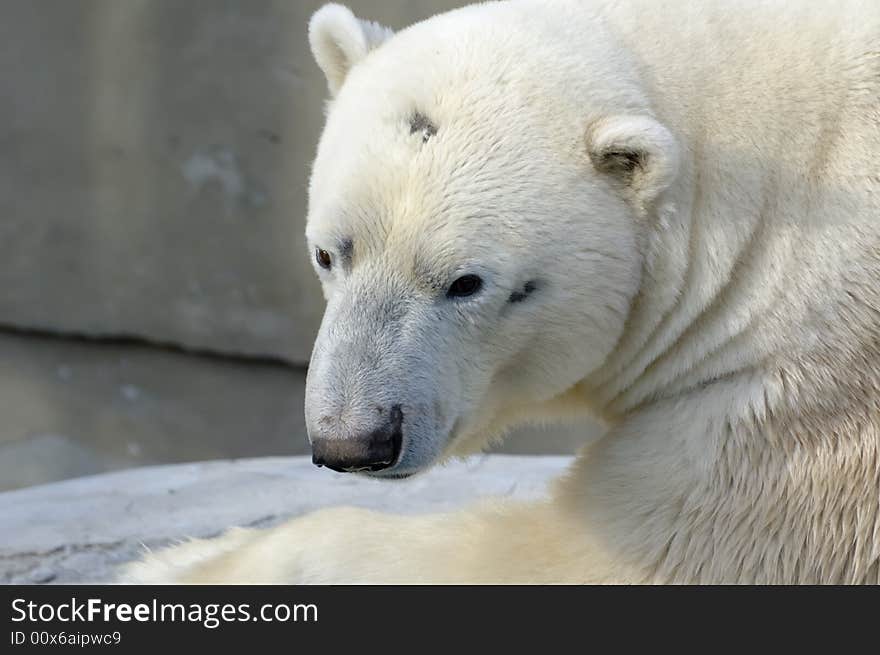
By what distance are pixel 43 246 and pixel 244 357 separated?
99 centimetres

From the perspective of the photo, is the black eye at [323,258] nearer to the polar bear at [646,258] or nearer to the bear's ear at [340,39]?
the polar bear at [646,258]

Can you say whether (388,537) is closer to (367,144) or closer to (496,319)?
(496,319)

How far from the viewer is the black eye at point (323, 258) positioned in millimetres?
2141

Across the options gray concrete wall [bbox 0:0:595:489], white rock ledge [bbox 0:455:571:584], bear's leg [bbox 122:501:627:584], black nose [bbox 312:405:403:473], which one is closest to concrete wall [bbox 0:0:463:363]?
gray concrete wall [bbox 0:0:595:489]

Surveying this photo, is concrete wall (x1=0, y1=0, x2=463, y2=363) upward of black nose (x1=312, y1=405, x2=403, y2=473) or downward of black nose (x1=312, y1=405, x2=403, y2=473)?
upward

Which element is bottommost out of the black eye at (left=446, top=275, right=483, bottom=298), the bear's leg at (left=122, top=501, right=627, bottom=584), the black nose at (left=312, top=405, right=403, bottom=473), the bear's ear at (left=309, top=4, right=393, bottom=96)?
the bear's leg at (left=122, top=501, right=627, bottom=584)

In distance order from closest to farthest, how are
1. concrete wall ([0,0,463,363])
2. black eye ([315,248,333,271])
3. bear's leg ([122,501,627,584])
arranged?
1. black eye ([315,248,333,271])
2. bear's leg ([122,501,627,584])
3. concrete wall ([0,0,463,363])

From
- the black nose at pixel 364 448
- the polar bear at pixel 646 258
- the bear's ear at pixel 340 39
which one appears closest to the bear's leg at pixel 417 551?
the polar bear at pixel 646 258

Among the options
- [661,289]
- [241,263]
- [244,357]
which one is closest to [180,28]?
[241,263]

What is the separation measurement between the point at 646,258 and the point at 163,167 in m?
3.68

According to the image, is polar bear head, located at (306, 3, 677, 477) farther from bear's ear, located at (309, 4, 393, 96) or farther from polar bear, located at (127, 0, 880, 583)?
bear's ear, located at (309, 4, 393, 96)

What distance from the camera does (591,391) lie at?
2.37 meters

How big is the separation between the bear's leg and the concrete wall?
106 inches

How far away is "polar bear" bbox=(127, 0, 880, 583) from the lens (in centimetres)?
201
